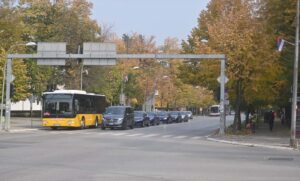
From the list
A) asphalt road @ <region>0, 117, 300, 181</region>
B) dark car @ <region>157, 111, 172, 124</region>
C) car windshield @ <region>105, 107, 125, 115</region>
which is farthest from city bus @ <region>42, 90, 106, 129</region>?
dark car @ <region>157, 111, 172, 124</region>

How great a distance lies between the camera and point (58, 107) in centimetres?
4428

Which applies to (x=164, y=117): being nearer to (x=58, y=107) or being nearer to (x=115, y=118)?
(x=115, y=118)

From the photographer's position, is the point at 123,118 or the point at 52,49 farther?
the point at 123,118

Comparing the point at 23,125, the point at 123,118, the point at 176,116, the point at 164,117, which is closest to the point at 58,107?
the point at 123,118

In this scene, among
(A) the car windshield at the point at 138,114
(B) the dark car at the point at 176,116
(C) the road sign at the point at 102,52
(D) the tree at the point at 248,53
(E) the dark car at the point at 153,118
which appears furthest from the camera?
(B) the dark car at the point at 176,116

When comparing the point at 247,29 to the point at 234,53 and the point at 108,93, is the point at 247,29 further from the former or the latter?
the point at 108,93

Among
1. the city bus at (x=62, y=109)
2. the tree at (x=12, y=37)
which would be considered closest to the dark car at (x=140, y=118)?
the city bus at (x=62, y=109)

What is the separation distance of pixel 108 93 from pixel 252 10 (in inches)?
1612

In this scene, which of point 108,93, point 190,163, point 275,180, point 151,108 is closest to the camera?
point 275,180

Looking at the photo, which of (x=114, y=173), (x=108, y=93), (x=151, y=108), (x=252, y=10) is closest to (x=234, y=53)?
(x=252, y=10)

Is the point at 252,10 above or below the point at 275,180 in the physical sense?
above

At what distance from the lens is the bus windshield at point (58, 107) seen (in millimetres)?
44281

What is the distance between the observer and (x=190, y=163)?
18.0 metres

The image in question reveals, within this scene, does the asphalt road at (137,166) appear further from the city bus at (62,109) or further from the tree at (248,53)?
the city bus at (62,109)
